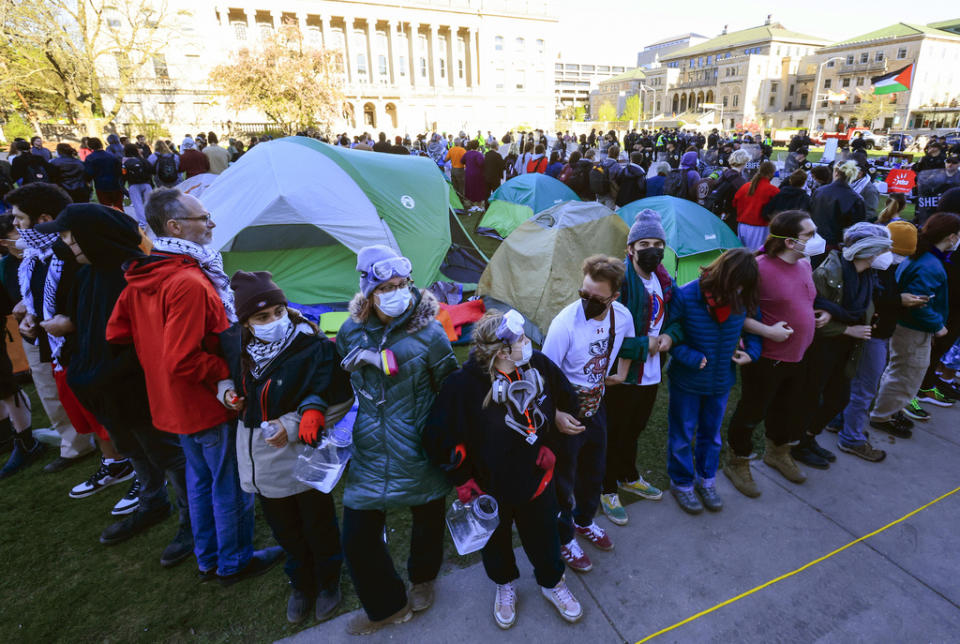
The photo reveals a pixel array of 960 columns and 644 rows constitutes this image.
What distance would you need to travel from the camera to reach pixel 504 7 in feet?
177

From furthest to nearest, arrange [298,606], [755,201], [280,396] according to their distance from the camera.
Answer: [755,201]
[298,606]
[280,396]

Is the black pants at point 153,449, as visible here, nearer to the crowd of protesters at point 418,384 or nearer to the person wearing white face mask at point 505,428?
the crowd of protesters at point 418,384

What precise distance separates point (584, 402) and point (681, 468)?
3.85ft

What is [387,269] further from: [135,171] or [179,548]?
[135,171]

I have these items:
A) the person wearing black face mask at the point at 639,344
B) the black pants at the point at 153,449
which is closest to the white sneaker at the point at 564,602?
the person wearing black face mask at the point at 639,344

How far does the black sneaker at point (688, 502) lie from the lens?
129 inches

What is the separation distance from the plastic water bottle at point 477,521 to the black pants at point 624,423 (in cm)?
119

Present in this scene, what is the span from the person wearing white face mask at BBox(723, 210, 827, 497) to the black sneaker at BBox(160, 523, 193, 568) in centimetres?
380

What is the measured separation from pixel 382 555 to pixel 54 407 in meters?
3.31

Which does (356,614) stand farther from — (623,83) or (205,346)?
Answer: (623,83)

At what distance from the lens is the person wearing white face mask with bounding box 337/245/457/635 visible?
2.09 metres

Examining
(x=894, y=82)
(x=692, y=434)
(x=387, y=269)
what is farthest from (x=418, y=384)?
(x=894, y=82)

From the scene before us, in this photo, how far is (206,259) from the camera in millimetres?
2494

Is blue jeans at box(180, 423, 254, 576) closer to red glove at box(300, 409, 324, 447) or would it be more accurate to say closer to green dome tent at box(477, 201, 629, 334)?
red glove at box(300, 409, 324, 447)
